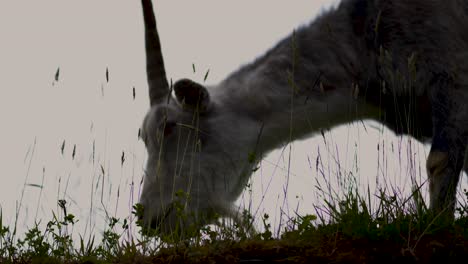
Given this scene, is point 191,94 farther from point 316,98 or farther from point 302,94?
point 316,98

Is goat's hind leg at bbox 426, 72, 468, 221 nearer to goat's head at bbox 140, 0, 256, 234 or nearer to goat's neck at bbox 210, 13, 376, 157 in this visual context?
goat's neck at bbox 210, 13, 376, 157

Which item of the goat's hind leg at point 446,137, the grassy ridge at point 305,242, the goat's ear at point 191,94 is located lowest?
the grassy ridge at point 305,242

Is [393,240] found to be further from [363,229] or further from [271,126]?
[271,126]

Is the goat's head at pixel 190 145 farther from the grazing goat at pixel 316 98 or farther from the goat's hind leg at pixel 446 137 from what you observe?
the goat's hind leg at pixel 446 137

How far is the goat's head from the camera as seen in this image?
458 centimetres

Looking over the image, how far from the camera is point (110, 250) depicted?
3.11m

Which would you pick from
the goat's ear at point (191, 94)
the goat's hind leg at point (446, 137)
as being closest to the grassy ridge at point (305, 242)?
the goat's hind leg at point (446, 137)

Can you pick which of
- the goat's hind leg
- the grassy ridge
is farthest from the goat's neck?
the grassy ridge

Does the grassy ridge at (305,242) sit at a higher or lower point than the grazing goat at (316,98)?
lower

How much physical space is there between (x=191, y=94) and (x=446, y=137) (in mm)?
1943

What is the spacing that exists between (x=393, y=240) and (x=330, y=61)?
2.73 m

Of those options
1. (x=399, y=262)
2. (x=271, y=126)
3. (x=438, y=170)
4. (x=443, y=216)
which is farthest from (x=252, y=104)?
(x=399, y=262)

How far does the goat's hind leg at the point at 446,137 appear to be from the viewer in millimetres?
4383

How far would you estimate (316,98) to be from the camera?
530 cm
